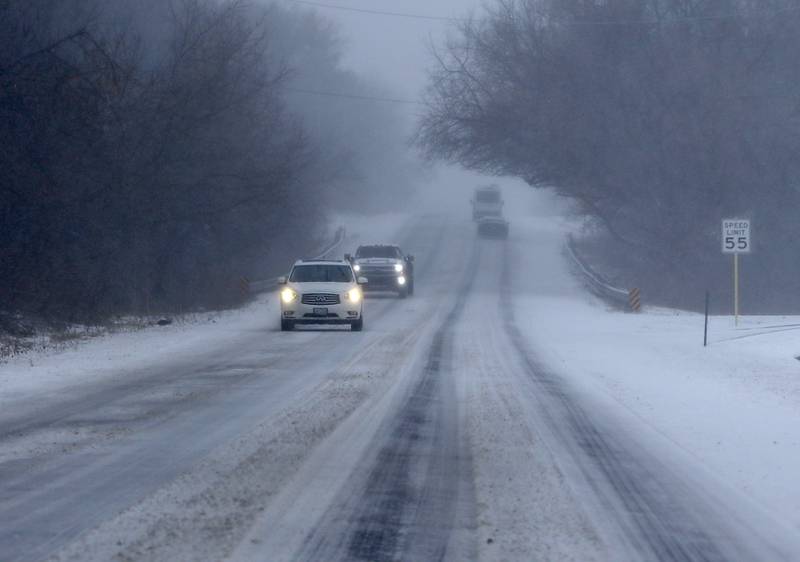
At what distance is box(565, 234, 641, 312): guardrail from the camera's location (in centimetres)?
3750

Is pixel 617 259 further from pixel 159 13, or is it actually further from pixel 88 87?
pixel 88 87

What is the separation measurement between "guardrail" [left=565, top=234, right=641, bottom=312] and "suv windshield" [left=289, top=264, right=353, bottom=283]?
12089mm

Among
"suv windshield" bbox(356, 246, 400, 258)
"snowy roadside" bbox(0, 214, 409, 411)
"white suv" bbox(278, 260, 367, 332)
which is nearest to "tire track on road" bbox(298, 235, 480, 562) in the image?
"snowy roadside" bbox(0, 214, 409, 411)

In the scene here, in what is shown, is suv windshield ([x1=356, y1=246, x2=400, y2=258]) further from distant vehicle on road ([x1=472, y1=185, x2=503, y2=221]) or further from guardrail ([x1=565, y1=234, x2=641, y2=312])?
distant vehicle on road ([x1=472, y1=185, x2=503, y2=221])

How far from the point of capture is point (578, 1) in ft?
169

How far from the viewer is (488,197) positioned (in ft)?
273

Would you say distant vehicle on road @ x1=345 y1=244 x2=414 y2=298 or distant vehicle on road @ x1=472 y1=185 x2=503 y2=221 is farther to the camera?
distant vehicle on road @ x1=472 y1=185 x2=503 y2=221

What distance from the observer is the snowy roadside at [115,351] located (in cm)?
1738

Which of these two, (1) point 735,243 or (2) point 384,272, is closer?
(1) point 735,243

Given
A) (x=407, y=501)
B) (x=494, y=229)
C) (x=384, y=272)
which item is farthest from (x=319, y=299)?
(x=494, y=229)

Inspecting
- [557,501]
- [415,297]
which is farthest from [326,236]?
[557,501]

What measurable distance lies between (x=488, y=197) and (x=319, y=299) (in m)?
56.8

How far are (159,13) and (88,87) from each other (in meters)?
25.7

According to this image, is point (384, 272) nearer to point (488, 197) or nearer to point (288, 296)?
point (288, 296)
